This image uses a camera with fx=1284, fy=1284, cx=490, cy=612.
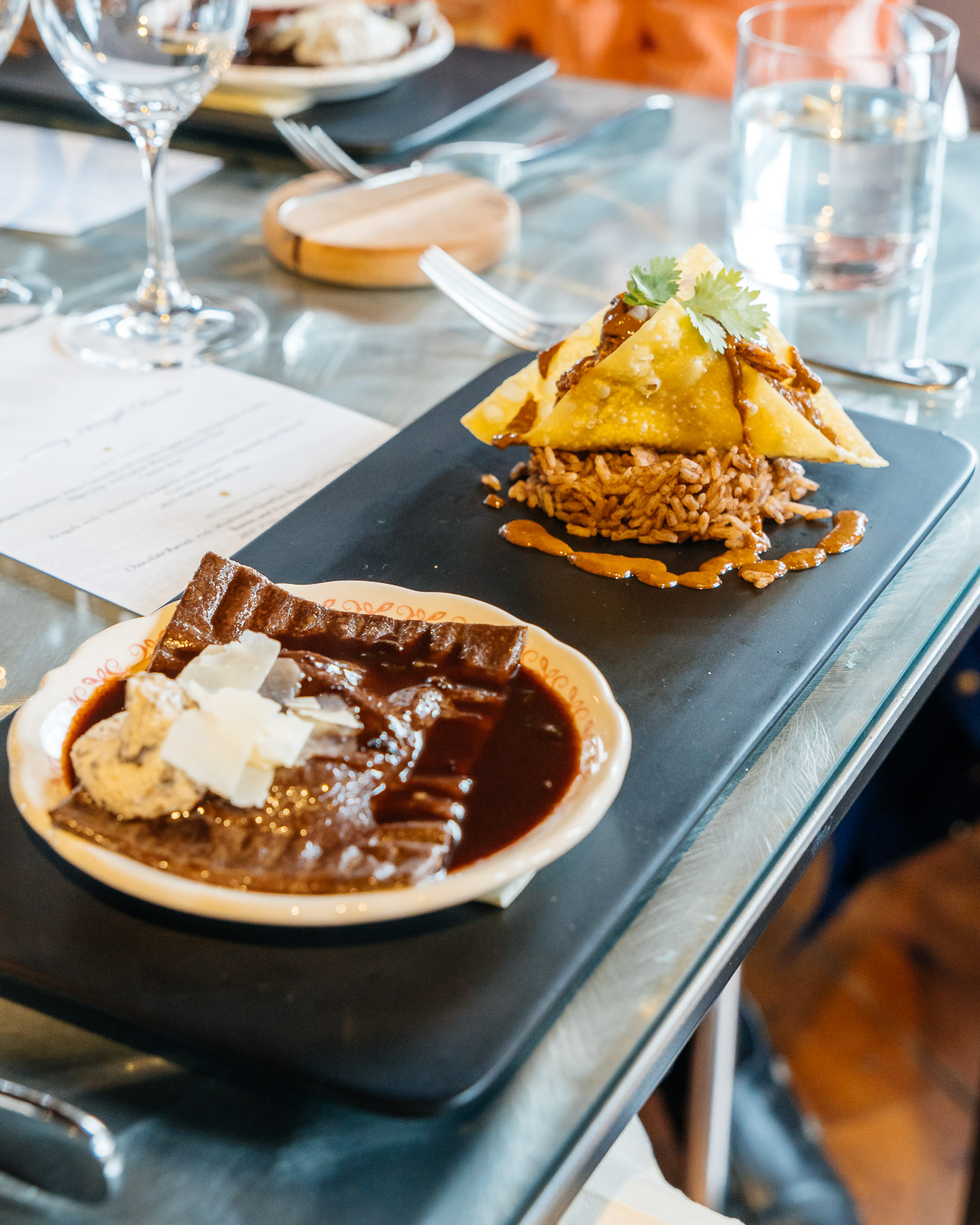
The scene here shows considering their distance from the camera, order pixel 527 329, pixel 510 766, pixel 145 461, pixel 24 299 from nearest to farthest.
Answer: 1. pixel 510 766
2. pixel 145 461
3. pixel 527 329
4. pixel 24 299

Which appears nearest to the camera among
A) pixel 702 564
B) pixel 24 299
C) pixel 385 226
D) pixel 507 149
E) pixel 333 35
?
pixel 702 564

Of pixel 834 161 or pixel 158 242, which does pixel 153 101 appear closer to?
pixel 158 242

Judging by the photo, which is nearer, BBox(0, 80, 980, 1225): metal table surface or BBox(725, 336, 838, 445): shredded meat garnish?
BBox(0, 80, 980, 1225): metal table surface

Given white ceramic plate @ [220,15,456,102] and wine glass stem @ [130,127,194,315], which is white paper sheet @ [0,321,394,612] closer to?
wine glass stem @ [130,127,194,315]

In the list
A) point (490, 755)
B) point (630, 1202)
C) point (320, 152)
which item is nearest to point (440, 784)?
point (490, 755)

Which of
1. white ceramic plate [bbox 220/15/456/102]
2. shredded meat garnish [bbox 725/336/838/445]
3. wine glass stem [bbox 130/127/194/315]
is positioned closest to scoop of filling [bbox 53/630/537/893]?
shredded meat garnish [bbox 725/336/838/445]

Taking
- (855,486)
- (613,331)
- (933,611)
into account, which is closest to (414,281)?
(613,331)

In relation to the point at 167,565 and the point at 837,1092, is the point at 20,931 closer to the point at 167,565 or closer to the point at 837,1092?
the point at 167,565
